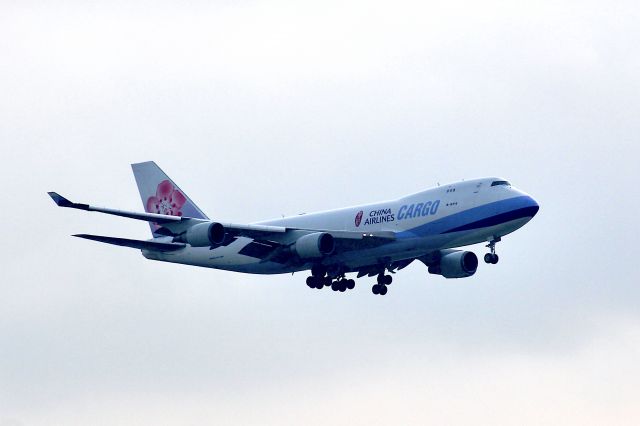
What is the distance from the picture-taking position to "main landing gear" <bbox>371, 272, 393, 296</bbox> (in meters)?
82.4

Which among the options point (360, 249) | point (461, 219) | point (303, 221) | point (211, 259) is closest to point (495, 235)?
point (461, 219)

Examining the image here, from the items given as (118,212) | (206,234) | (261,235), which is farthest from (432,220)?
(118,212)

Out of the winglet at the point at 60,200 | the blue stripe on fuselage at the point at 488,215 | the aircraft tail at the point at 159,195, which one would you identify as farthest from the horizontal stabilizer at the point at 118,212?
the blue stripe on fuselage at the point at 488,215

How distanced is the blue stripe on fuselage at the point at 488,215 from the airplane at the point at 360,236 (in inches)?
2.2

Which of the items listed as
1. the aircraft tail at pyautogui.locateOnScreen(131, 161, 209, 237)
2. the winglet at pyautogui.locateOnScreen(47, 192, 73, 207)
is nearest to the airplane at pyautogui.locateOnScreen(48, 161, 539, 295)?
the winglet at pyautogui.locateOnScreen(47, 192, 73, 207)

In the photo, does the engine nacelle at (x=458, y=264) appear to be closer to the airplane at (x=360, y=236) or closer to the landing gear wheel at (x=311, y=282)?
the airplane at (x=360, y=236)

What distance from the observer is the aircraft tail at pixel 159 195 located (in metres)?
89.2

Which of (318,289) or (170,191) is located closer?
(318,289)

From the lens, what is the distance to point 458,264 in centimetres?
8412

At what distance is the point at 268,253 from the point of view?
80500 mm

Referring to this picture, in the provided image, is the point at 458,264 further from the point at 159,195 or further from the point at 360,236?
the point at 159,195

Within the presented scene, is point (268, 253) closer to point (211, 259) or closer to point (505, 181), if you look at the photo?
point (211, 259)

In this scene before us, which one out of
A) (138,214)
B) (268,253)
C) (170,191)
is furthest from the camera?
(170,191)

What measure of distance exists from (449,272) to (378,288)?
5.14 meters
